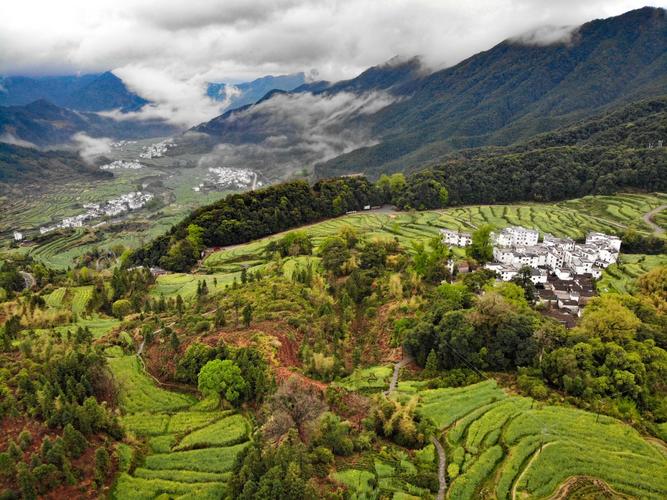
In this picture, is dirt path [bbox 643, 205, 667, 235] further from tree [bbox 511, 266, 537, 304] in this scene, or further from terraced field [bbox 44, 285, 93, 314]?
terraced field [bbox 44, 285, 93, 314]

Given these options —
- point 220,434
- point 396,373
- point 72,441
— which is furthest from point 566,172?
point 72,441

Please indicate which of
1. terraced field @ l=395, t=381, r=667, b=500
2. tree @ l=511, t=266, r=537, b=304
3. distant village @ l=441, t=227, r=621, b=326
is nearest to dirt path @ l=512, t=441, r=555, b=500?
terraced field @ l=395, t=381, r=667, b=500

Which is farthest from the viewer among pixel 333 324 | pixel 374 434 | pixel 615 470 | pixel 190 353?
pixel 333 324

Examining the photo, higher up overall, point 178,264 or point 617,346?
point 178,264

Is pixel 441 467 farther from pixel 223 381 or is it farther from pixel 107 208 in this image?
pixel 107 208

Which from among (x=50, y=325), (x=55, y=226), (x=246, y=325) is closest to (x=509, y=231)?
(x=246, y=325)

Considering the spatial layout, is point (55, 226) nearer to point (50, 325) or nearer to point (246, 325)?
point (50, 325)

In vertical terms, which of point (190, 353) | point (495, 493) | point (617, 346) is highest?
point (190, 353)

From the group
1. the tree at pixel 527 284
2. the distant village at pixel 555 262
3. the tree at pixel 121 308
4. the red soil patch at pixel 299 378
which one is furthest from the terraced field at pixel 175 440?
the distant village at pixel 555 262
